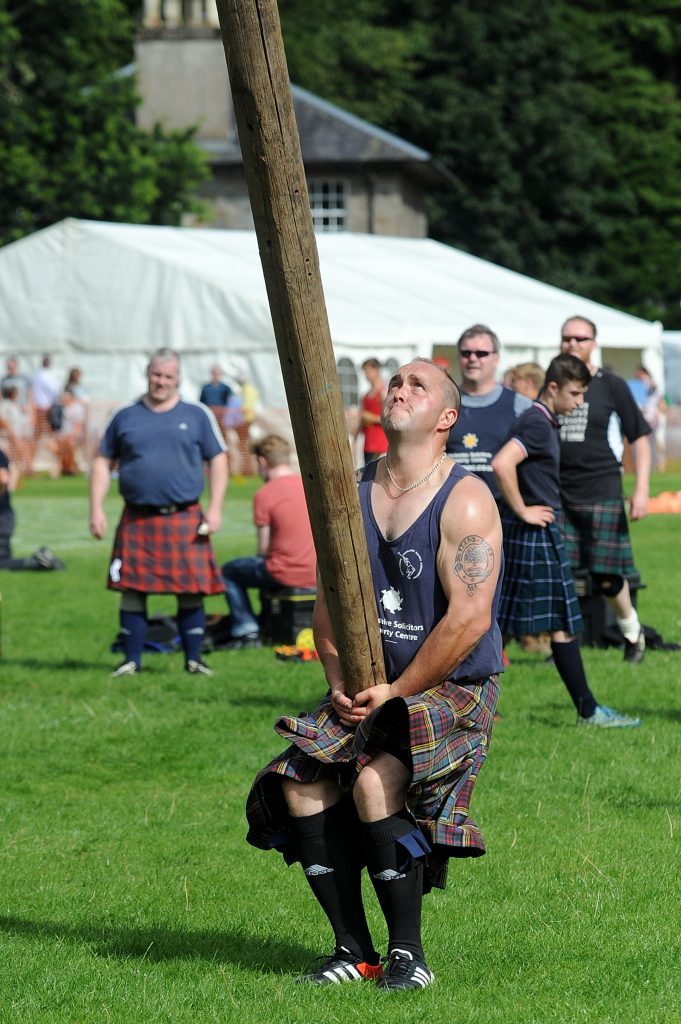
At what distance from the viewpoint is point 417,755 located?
12.3 feet

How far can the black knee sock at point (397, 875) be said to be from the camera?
3820 mm

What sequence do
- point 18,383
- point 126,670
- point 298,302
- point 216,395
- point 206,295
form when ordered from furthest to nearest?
point 18,383 < point 206,295 < point 216,395 < point 126,670 < point 298,302

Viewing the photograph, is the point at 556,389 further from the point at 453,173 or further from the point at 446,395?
the point at 453,173

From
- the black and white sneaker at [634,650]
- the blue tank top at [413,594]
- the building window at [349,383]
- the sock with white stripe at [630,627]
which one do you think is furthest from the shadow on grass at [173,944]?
the building window at [349,383]

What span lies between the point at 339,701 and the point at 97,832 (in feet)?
6.83

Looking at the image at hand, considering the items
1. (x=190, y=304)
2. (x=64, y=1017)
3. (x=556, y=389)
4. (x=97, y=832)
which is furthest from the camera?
(x=190, y=304)

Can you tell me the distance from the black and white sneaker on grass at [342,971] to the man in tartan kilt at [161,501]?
4.93 m

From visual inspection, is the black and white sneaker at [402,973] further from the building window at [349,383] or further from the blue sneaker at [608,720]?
the building window at [349,383]

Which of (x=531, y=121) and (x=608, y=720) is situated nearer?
(x=608, y=720)

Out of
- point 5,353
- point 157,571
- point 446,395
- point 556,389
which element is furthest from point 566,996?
point 5,353

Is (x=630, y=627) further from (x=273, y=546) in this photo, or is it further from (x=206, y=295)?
(x=206, y=295)

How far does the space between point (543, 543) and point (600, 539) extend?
45.4 inches

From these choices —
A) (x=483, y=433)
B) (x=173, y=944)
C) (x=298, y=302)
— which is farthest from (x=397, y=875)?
(x=483, y=433)

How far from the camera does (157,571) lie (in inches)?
351
